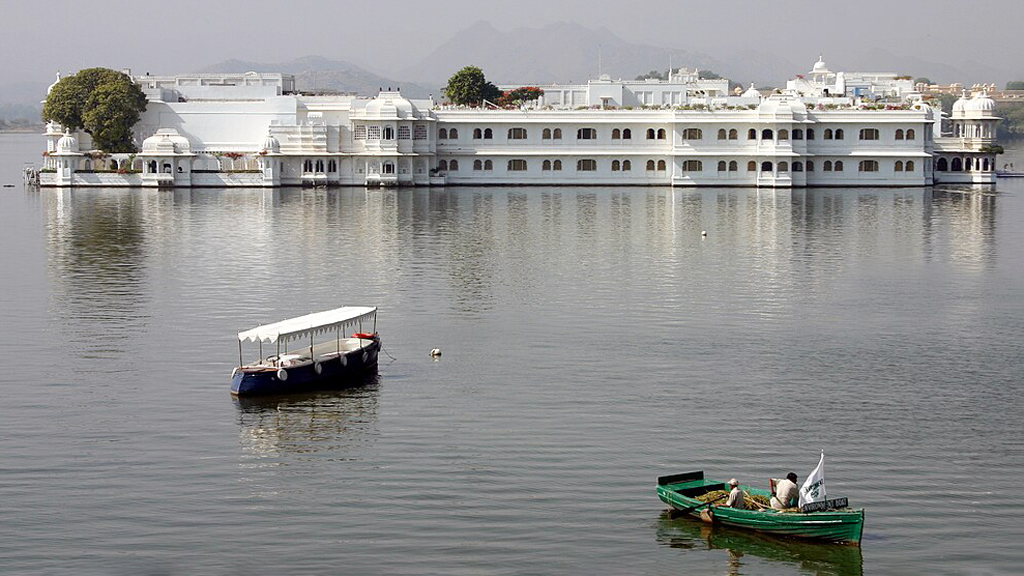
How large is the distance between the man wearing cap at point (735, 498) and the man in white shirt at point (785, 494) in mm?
401

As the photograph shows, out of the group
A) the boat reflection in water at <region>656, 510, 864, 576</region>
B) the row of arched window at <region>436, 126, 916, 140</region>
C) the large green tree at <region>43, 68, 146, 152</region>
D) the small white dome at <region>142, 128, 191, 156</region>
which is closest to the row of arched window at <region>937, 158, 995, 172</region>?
the row of arched window at <region>436, 126, 916, 140</region>

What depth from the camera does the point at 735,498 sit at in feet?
58.9

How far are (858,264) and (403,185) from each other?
42402 millimetres

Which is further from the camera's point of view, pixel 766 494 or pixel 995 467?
pixel 995 467

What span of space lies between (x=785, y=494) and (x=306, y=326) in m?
11.3

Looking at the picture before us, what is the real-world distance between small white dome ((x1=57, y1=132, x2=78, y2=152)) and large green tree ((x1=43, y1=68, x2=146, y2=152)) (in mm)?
1617

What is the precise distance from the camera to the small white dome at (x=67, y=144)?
267 ft

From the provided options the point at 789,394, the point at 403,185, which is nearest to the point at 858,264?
the point at 789,394

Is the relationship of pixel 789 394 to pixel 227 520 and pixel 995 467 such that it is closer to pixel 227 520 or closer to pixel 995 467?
pixel 995 467

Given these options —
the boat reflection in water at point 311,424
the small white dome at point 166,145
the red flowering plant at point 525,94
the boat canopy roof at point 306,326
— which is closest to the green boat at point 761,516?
the boat reflection in water at point 311,424

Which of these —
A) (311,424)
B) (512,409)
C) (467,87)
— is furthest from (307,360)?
(467,87)

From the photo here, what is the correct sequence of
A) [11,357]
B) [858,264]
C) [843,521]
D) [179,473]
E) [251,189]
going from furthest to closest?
1. [251,189]
2. [858,264]
3. [11,357]
4. [179,473]
5. [843,521]

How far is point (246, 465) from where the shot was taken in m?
20.6

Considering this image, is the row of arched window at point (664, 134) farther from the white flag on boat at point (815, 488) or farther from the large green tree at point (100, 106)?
the white flag on boat at point (815, 488)
